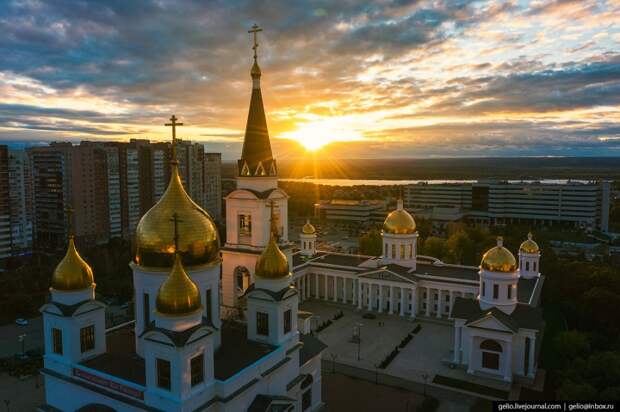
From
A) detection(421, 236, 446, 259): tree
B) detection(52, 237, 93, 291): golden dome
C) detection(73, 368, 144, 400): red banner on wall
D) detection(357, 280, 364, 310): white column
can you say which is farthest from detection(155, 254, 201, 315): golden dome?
detection(421, 236, 446, 259): tree

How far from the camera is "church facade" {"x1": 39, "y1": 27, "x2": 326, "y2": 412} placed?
532 inches

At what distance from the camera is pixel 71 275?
16641mm

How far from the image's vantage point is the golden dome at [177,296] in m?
13.4

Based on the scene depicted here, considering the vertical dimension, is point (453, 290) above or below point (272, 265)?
below

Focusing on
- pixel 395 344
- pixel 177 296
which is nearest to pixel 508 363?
pixel 395 344

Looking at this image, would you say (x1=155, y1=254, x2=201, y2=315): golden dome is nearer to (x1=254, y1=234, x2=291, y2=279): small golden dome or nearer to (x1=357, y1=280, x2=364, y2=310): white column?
(x1=254, y1=234, x2=291, y2=279): small golden dome

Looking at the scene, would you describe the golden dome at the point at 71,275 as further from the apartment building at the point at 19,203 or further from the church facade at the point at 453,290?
the apartment building at the point at 19,203

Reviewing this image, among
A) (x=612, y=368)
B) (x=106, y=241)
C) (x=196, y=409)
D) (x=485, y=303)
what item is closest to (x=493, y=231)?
(x=485, y=303)

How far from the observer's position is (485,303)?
26453mm

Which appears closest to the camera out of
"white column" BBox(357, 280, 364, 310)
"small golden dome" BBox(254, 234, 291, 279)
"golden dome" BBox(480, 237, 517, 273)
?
"small golden dome" BBox(254, 234, 291, 279)

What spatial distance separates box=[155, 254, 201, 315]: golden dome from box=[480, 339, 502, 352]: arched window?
16997 millimetres

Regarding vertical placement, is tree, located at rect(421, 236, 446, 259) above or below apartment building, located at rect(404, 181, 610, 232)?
below

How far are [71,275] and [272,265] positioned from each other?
688 cm

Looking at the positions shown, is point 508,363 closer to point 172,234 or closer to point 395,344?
point 395,344
